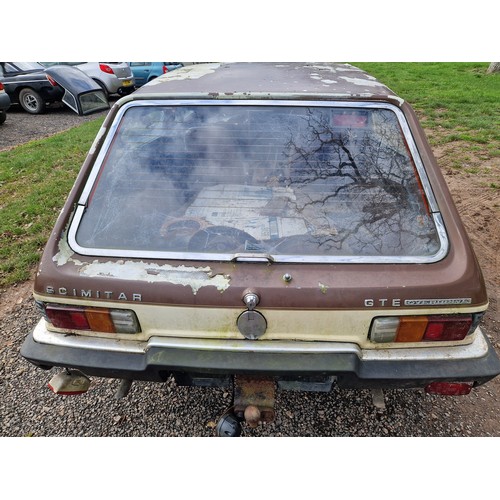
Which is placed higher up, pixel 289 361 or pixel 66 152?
pixel 289 361

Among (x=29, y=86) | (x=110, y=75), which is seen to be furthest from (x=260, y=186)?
(x=110, y=75)

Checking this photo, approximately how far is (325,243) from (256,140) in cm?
73

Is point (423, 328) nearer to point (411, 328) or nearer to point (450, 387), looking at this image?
point (411, 328)

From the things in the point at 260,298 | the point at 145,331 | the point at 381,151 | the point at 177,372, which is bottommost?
the point at 177,372

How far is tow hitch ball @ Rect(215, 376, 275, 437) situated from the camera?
5.99 feet

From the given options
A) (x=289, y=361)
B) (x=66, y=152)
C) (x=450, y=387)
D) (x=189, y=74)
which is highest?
(x=189, y=74)

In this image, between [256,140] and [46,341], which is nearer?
[46,341]

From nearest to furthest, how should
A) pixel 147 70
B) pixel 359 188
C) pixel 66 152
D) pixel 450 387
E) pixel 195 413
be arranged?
pixel 450 387 < pixel 359 188 < pixel 195 413 < pixel 66 152 < pixel 147 70

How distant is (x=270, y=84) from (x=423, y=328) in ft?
5.45

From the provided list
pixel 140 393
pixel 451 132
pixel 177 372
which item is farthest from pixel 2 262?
pixel 451 132

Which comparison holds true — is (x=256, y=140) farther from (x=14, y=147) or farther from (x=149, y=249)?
(x=14, y=147)

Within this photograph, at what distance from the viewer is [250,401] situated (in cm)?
184

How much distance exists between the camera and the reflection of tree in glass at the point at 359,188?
5.70ft

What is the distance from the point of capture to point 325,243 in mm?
1732
